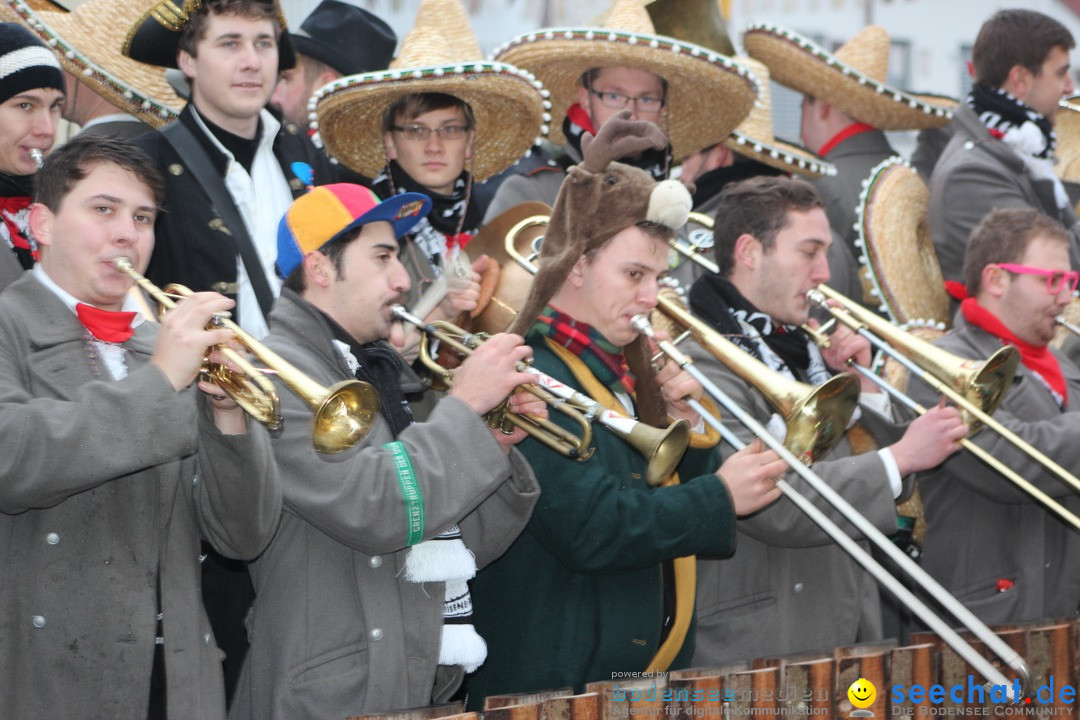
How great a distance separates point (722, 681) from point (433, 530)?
2.74 ft

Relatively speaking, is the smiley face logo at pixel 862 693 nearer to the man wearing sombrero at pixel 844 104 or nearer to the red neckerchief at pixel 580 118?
the red neckerchief at pixel 580 118

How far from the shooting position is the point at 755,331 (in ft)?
17.3

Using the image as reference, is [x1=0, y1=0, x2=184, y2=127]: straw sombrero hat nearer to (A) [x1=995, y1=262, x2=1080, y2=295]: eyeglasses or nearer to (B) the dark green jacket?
(B) the dark green jacket

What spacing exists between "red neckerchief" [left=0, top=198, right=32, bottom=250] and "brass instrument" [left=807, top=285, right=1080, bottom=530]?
275 centimetres

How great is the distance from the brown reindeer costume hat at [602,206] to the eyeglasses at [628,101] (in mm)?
1866

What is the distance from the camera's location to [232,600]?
4.49 m

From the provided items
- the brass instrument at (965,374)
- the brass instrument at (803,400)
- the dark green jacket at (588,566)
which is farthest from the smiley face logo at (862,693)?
the brass instrument at (965,374)

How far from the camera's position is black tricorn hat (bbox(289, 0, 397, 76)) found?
6.80m

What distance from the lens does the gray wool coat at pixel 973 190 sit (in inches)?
273

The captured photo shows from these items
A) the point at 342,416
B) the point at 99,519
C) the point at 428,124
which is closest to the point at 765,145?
the point at 428,124

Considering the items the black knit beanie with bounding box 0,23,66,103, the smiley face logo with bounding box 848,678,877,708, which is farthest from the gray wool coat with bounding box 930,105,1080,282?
the black knit beanie with bounding box 0,23,66,103

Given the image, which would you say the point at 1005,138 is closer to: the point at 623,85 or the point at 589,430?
the point at 623,85

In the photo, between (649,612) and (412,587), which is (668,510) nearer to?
(649,612)

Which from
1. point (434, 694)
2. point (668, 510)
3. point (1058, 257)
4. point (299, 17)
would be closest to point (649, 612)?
point (668, 510)
